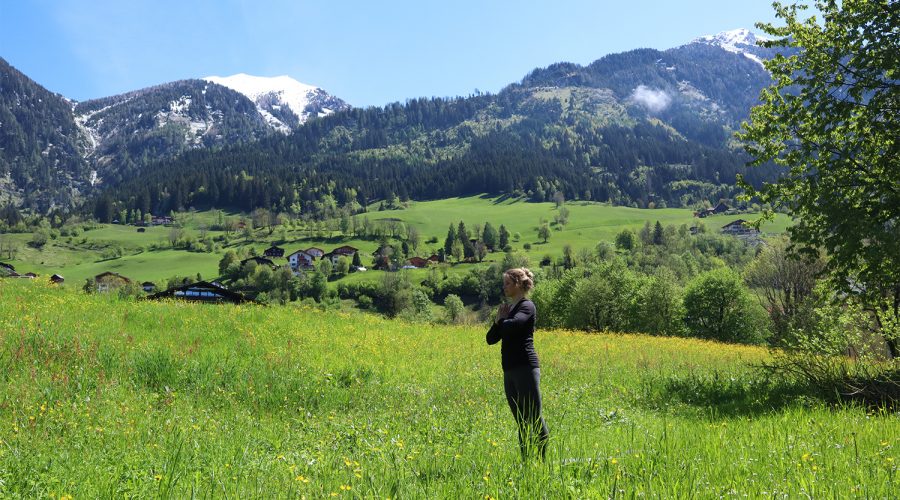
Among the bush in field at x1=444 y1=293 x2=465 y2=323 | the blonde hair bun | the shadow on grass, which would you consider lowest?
the bush in field at x1=444 y1=293 x2=465 y2=323

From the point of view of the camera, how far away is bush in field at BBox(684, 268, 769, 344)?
60.0 m

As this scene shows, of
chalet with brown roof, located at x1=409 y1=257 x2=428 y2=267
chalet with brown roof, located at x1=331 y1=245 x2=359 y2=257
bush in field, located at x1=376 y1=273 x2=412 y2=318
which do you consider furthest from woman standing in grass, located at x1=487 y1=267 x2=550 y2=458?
chalet with brown roof, located at x1=331 y1=245 x2=359 y2=257

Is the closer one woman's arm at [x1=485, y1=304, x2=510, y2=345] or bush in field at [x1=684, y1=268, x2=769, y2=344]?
woman's arm at [x1=485, y1=304, x2=510, y2=345]

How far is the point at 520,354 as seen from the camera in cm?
630

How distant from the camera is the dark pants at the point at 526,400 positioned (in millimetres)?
6125

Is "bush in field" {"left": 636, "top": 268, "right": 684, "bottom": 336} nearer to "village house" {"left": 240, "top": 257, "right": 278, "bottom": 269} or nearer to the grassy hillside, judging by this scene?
the grassy hillside

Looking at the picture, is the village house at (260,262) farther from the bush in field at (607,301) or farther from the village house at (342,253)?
the bush in field at (607,301)

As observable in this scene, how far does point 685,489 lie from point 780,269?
162ft

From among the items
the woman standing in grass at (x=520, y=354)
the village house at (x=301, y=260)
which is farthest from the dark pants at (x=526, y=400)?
the village house at (x=301, y=260)

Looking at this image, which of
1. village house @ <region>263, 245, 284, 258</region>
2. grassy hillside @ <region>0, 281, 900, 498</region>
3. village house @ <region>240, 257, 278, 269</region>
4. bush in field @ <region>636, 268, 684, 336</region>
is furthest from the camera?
village house @ <region>263, 245, 284, 258</region>

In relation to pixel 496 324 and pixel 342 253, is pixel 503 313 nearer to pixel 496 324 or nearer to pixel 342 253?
pixel 496 324

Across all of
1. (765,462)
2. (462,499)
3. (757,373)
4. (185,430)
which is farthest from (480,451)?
(757,373)

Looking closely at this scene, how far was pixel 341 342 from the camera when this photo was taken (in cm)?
1647

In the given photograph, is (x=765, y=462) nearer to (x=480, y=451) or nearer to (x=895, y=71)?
(x=480, y=451)
